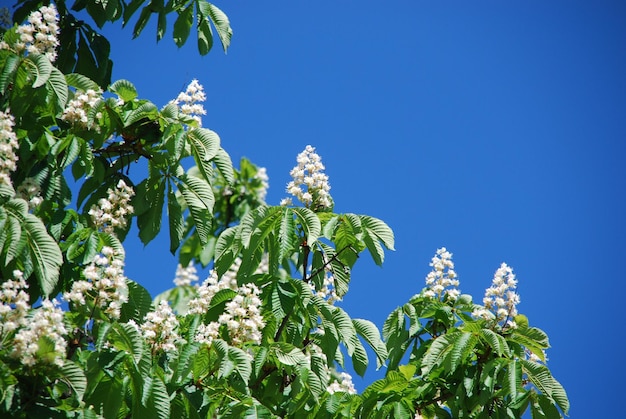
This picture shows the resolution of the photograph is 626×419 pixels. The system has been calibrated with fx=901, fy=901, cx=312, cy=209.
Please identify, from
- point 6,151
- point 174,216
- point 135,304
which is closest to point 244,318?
point 135,304

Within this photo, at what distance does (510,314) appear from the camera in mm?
5328

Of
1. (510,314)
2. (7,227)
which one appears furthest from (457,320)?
(7,227)

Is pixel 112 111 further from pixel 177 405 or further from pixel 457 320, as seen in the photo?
pixel 457 320

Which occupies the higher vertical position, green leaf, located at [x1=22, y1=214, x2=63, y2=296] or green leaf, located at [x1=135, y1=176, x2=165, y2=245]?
green leaf, located at [x1=135, y1=176, x2=165, y2=245]

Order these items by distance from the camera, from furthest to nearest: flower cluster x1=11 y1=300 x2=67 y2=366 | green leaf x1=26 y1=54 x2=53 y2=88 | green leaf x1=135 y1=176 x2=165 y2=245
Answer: green leaf x1=135 y1=176 x2=165 y2=245 → green leaf x1=26 y1=54 x2=53 y2=88 → flower cluster x1=11 y1=300 x2=67 y2=366

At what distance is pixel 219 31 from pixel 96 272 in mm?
2311

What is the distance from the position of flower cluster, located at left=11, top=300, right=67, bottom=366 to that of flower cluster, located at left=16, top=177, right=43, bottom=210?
856 mm

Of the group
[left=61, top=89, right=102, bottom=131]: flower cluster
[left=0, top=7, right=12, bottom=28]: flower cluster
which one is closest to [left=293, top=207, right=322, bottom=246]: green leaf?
[left=61, top=89, right=102, bottom=131]: flower cluster

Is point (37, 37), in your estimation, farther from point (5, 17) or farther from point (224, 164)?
point (224, 164)

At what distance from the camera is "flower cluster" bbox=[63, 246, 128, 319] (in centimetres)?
420

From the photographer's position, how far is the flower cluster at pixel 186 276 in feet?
31.9

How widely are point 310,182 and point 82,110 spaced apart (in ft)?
4.53

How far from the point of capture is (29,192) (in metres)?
4.61

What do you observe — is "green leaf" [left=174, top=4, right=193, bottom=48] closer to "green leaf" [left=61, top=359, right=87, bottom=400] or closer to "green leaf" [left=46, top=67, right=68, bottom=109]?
"green leaf" [left=46, top=67, right=68, bottom=109]
